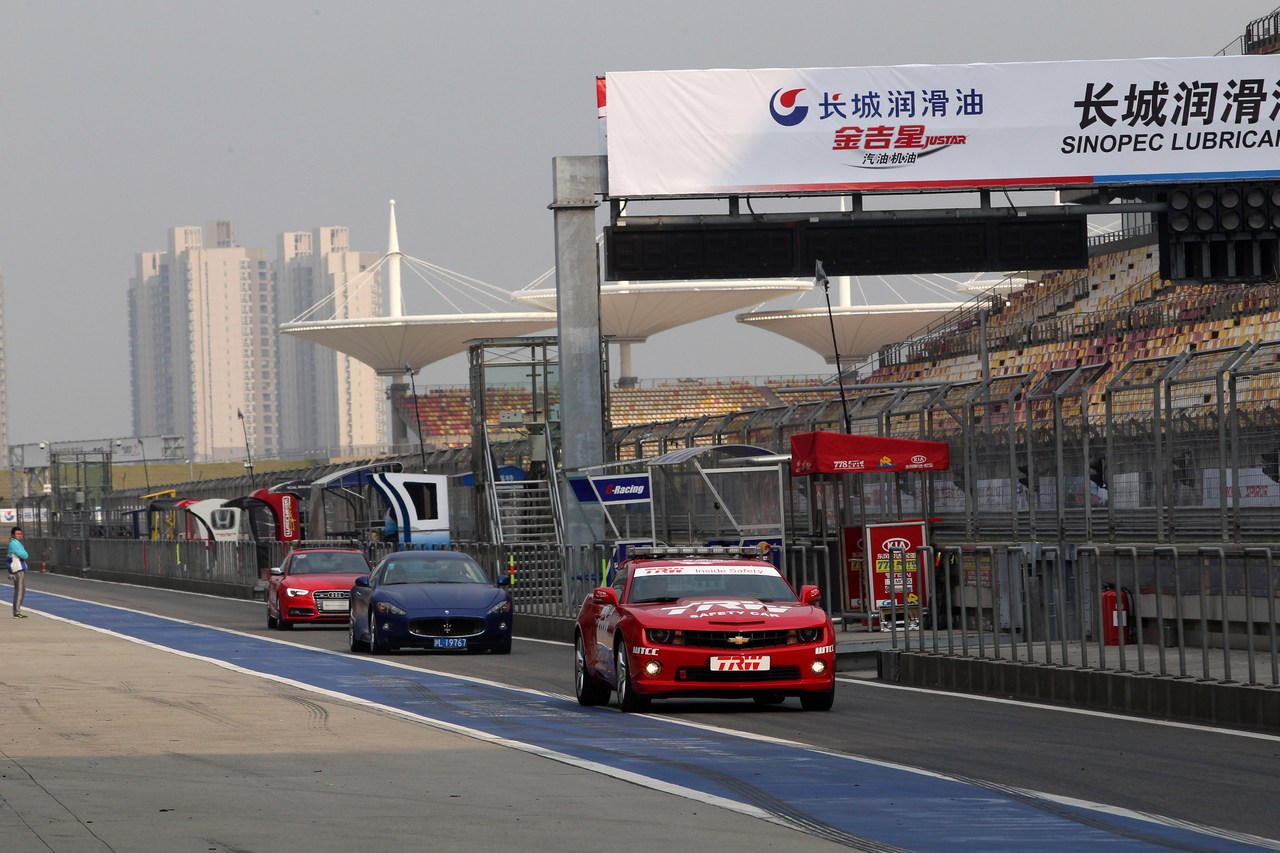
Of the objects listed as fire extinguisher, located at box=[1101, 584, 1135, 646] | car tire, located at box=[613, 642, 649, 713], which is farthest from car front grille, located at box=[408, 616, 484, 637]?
fire extinguisher, located at box=[1101, 584, 1135, 646]

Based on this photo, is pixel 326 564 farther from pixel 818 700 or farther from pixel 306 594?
pixel 818 700

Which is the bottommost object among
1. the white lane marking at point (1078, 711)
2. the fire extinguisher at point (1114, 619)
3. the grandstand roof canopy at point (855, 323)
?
the white lane marking at point (1078, 711)

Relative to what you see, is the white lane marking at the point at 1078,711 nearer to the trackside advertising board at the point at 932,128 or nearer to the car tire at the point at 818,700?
the car tire at the point at 818,700

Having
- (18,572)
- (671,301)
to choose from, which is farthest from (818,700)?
(671,301)

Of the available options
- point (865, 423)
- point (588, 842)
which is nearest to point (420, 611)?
point (865, 423)

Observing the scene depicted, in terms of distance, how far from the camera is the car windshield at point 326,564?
32625 mm

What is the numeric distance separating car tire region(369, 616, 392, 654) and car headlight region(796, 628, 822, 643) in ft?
31.1

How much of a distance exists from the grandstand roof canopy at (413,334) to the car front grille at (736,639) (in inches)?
3858

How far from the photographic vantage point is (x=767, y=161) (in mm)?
30797

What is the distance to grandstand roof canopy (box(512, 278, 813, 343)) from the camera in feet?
357

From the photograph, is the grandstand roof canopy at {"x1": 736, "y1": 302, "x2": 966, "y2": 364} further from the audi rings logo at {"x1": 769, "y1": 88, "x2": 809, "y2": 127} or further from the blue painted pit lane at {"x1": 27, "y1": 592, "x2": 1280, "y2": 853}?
the blue painted pit lane at {"x1": 27, "y1": 592, "x2": 1280, "y2": 853}

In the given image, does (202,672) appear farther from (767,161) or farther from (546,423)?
(546,423)

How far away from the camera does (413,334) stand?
389 ft

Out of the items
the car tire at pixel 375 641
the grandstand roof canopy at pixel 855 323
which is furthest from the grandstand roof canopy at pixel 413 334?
the car tire at pixel 375 641
